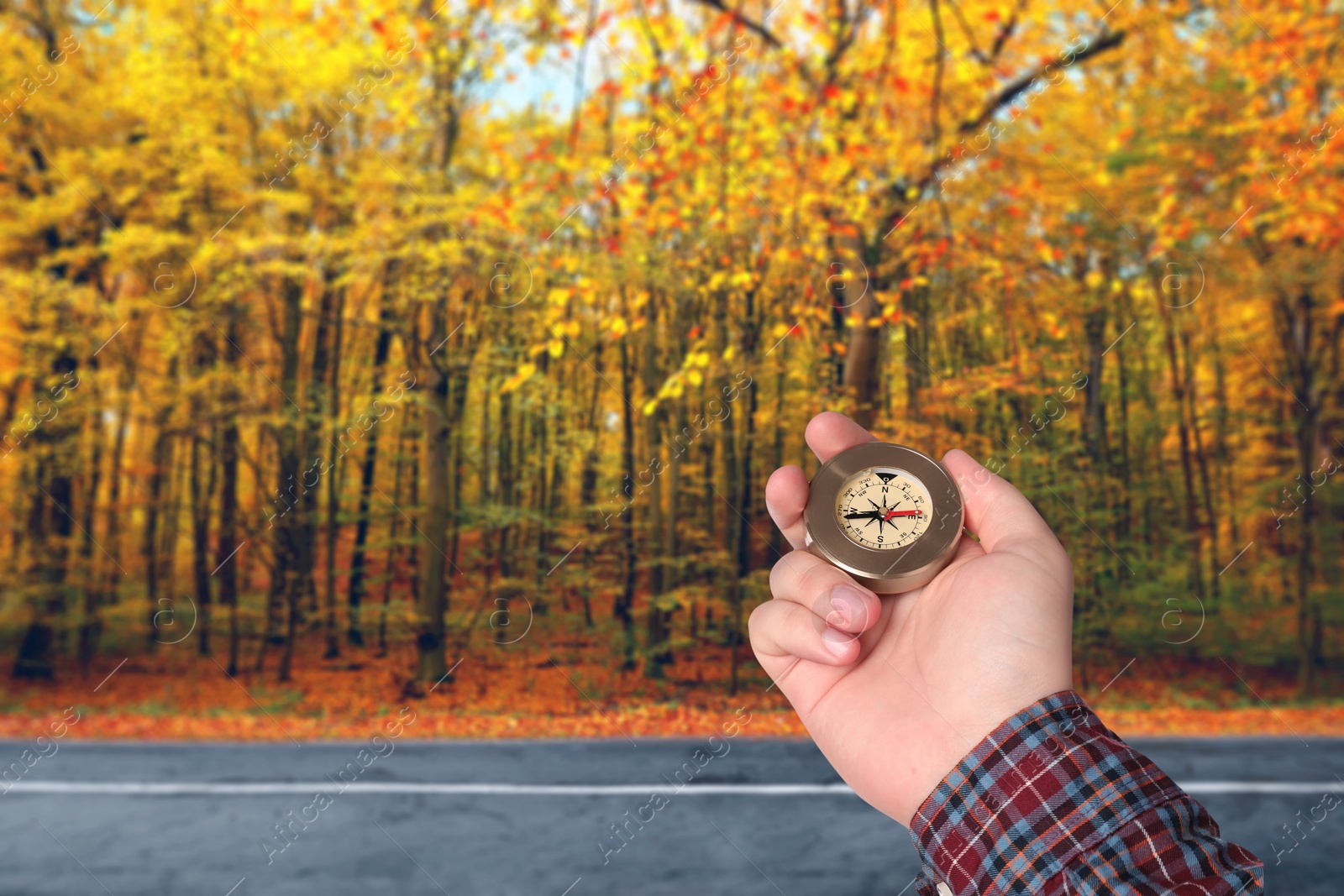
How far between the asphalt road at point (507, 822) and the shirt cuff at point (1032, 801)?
109 inches

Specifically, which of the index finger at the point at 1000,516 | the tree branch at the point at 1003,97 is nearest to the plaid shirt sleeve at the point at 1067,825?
the index finger at the point at 1000,516

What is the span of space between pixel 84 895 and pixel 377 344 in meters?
4.08

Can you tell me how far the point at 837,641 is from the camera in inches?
46.7

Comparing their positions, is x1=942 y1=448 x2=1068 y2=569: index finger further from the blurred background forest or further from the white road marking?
the blurred background forest

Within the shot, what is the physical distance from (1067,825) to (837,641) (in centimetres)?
45

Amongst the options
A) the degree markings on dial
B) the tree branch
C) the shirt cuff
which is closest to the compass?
the degree markings on dial

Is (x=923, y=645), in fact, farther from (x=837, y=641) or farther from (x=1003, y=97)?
(x=1003, y=97)

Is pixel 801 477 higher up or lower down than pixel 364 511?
higher up

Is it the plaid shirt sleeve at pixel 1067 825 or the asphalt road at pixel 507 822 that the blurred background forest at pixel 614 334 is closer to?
the asphalt road at pixel 507 822

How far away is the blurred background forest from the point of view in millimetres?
5828

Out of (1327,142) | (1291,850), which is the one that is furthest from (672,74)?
(1291,850)

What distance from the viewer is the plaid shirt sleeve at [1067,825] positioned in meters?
0.73

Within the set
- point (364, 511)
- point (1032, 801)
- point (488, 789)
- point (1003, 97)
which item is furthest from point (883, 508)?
point (364, 511)

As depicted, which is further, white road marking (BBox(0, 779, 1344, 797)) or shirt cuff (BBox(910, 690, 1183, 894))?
white road marking (BBox(0, 779, 1344, 797))
